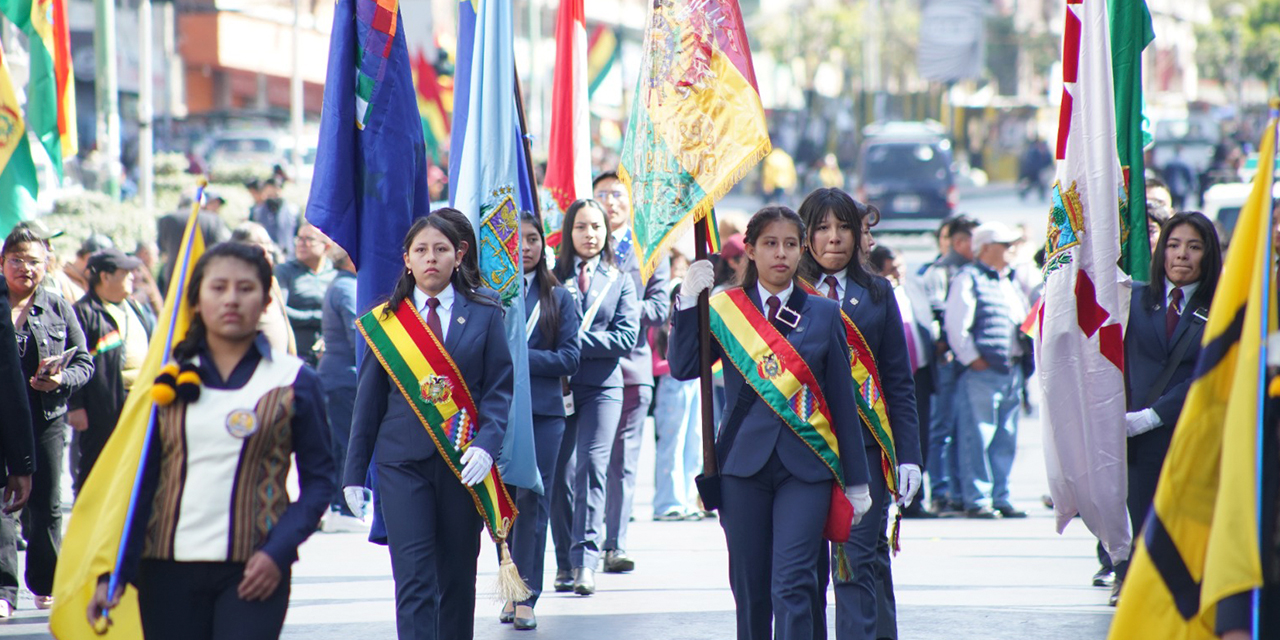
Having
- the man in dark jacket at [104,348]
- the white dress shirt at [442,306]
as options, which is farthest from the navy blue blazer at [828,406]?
the man in dark jacket at [104,348]

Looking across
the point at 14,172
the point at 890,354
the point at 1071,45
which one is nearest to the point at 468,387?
the point at 890,354

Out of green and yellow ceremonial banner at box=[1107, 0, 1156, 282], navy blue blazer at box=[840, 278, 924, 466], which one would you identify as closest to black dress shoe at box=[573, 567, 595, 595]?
navy blue blazer at box=[840, 278, 924, 466]

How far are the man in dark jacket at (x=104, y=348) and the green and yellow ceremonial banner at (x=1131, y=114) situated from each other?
5.57 m

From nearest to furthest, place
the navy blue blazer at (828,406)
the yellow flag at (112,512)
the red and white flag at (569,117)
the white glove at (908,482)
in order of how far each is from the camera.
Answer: the yellow flag at (112,512) → the navy blue blazer at (828,406) → the white glove at (908,482) → the red and white flag at (569,117)

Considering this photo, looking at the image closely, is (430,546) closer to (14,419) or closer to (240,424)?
(240,424)

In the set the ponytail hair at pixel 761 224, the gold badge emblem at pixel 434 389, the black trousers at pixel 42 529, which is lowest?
the black trousers at pixel 42 529

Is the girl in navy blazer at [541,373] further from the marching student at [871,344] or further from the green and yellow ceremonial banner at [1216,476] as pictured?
the green and yellow ceremonial banner at [1216,476]

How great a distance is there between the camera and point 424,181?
25.7 feet

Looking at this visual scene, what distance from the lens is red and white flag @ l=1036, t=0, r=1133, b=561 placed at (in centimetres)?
722

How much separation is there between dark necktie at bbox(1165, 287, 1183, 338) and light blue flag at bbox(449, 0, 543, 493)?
9.08 feet

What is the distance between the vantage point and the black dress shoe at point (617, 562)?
30.8 feet

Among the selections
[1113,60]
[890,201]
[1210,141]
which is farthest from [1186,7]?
[1113,60]

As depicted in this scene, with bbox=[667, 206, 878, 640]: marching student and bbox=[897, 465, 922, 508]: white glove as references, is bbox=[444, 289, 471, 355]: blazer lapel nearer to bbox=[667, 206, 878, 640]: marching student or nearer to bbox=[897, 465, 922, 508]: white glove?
bbox=[667, 206, 878, 640]: marching student

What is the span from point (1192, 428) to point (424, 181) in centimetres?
448
